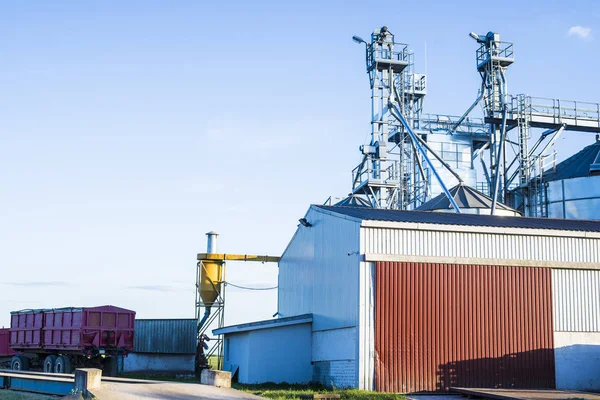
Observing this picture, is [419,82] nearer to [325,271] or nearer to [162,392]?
[325,271]

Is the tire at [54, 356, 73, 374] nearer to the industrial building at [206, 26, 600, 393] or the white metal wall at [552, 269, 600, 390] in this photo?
the industrial building at [206, 26, 600, 393]

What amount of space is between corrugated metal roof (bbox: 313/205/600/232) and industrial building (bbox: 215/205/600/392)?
0.15m

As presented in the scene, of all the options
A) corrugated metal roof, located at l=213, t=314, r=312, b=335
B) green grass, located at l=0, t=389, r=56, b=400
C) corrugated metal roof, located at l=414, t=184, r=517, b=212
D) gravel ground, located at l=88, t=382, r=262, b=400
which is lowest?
green grass, located at l=0, t=389, r=56, b=400

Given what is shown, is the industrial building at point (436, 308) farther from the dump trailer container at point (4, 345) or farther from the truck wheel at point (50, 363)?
the dump trailer container at point (4, 345)

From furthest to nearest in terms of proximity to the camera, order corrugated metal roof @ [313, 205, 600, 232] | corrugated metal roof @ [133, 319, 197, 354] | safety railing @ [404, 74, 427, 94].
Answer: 1. safety railing @ [404, 74, 427, 94]
2. corrugated metal roof @ [133, 319, 197, 354]
3. corrugated metal roof @ [313, 205, 600, 232]

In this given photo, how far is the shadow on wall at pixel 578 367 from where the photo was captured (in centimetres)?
2991

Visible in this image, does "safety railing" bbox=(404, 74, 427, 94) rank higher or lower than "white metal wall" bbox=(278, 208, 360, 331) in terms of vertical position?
higher

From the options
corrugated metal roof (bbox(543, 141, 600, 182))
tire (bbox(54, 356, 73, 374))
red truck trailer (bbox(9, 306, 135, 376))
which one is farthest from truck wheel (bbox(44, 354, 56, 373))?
corrugated metal roof (bbox(543, 141, 600, 182))

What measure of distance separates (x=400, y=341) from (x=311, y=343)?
571 cm

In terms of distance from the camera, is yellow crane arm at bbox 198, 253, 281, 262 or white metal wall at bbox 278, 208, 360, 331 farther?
yellow crane arm at bbox 198, 253, 281, 262

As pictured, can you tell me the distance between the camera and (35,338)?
36969 millimetres

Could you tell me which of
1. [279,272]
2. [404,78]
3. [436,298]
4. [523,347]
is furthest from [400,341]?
[404,78]

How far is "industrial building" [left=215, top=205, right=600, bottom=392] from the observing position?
28.5m

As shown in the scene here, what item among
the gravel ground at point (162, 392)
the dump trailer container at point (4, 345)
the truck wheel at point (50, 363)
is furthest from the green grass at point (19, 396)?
the dump trailer container at point (4, 345)
